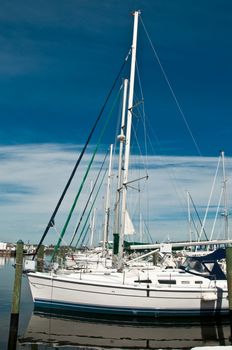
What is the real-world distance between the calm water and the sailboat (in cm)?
62

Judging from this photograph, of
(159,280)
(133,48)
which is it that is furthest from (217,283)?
(133,48)

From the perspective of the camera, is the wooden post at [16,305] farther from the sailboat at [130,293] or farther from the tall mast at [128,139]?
the tall mast at [128,139]

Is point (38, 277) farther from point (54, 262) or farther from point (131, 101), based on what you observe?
point (131, 101)

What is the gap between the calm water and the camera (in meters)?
17.2

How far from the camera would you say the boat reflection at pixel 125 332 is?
17500 millimetres

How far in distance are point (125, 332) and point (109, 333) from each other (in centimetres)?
85

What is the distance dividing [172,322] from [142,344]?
15.6 feet

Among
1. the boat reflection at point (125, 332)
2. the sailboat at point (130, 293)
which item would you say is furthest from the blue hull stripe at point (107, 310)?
the boat reflection at point (125, 332)

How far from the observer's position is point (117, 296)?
70.7ft

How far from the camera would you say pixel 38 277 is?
22328 mm

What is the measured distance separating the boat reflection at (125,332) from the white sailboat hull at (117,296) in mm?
548

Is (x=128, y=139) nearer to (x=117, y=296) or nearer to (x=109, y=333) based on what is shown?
(x=117, y=296)

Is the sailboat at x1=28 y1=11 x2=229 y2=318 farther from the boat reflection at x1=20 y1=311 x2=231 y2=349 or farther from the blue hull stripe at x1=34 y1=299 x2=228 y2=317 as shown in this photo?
the boat reflection at x1=20 y1=311 x2=231 y2=349

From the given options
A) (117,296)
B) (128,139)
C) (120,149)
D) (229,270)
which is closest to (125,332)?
(117,296)
